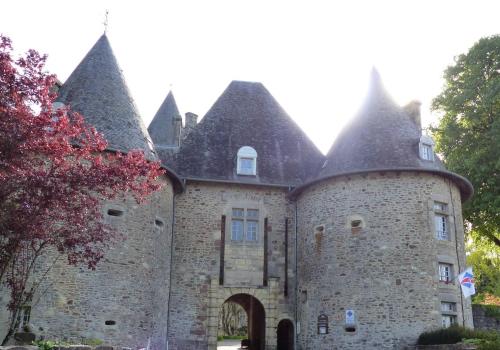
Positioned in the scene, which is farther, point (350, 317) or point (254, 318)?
point (254, 318)

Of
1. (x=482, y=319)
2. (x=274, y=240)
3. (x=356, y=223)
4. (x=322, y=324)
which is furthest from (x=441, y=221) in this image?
(x=274, y=240)

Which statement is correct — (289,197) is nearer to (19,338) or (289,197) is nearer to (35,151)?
(19,338)

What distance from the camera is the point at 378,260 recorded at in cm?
1731

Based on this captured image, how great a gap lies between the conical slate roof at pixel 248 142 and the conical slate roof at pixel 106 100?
9.76 feet

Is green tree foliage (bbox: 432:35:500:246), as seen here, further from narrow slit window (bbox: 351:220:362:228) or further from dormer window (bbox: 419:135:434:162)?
narrow slit window (bbox: 351:220:362:228)

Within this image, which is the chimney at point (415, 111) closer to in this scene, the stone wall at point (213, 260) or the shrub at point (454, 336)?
the stone wall at point (213, 260)

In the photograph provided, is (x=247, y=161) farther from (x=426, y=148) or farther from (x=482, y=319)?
(x=482, y=319)

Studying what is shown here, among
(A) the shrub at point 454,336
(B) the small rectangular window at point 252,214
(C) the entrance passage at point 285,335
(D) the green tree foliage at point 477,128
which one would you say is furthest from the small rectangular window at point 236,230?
(D) the green tree foliage at point 477,128

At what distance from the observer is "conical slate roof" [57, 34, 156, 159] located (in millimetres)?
17266

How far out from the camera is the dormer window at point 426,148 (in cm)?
1841

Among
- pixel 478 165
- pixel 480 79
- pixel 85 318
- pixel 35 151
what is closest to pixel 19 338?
pixel 85 318

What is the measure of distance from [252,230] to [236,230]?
0.56 metres

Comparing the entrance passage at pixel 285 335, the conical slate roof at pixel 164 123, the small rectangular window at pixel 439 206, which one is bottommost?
the entrance passage at pixel 285 335

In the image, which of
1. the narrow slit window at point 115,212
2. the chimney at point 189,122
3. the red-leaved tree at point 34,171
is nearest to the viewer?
the red-leaved tree at point 34,171
